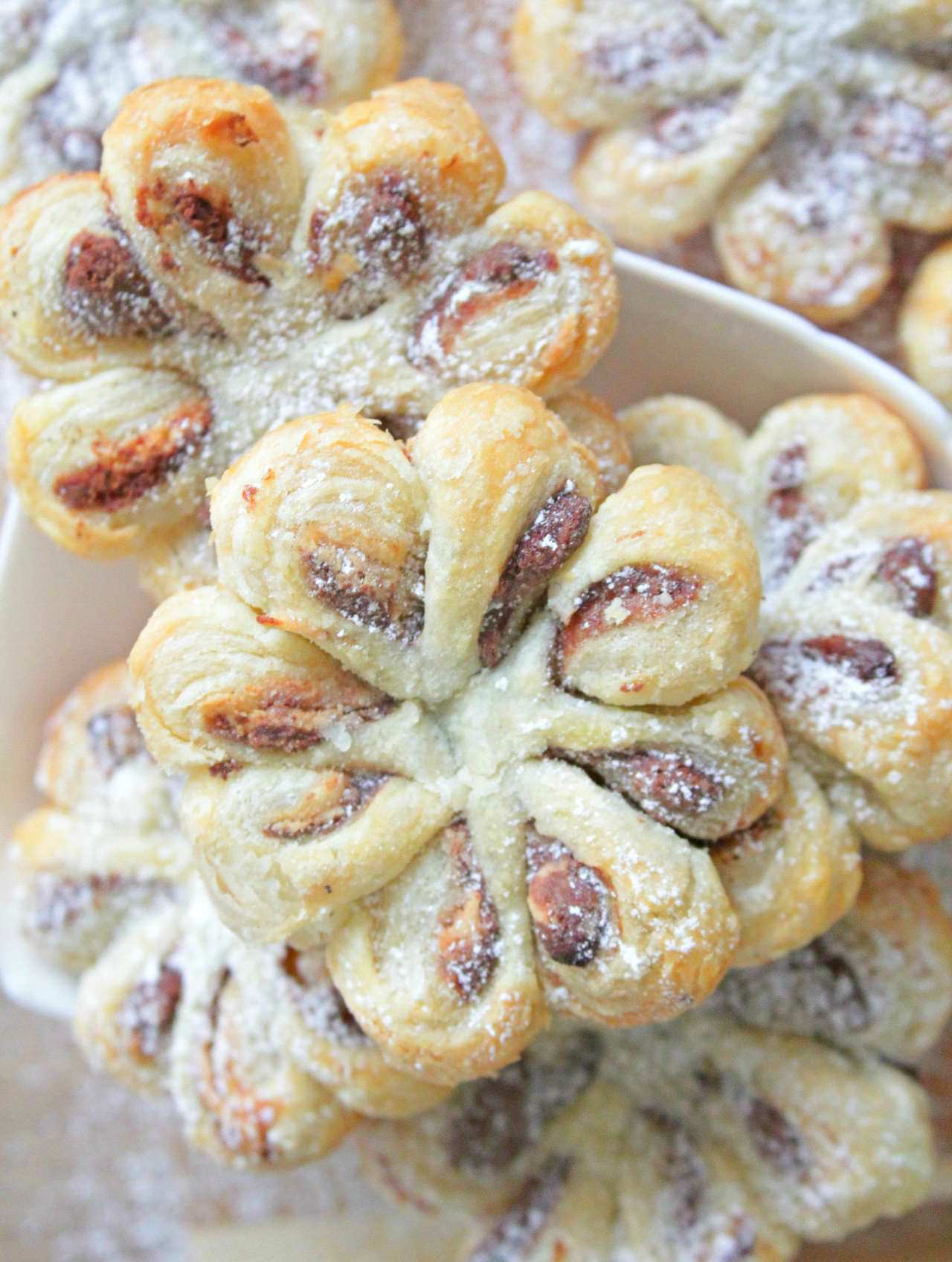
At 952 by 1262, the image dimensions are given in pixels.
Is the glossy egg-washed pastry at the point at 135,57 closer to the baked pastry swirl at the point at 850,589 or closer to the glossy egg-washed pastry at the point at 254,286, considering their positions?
the glossy egg-washed pastry at the point at 254,286

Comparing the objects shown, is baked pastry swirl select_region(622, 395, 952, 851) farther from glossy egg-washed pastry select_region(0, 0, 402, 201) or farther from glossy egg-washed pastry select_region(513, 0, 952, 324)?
glossy egg-washed pastry select_region(0, 0, 402, 201)

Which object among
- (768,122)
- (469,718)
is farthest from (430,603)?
(768,122)

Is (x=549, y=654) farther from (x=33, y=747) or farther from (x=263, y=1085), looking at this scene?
(x=33, y=747)

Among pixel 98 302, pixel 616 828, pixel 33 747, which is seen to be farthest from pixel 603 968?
pixel 33 747

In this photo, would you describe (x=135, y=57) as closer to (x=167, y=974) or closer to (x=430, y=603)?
(x=430, y=603)

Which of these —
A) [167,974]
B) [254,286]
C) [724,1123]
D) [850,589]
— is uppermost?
[254,286]

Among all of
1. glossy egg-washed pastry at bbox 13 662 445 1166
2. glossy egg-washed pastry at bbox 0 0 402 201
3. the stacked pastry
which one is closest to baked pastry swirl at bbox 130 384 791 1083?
the stacked pastry
